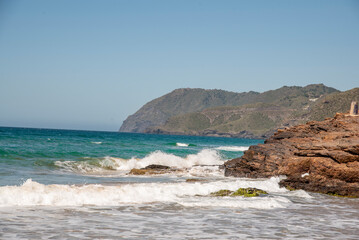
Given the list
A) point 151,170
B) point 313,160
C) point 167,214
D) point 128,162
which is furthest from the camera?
point 128,162

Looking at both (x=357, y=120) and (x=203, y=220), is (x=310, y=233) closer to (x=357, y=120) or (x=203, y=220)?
(x=203, y=220)

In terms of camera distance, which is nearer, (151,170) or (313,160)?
(313,160)

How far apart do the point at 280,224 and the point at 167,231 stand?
2.86 metres

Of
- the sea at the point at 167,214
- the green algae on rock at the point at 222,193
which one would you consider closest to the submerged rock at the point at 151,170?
the sea at the point at 167,214

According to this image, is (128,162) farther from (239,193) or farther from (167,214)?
(167,214)

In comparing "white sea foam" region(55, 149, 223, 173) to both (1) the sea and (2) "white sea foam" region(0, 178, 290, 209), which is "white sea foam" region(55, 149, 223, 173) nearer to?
(1) the sea

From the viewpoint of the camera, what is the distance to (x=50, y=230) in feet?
26.2

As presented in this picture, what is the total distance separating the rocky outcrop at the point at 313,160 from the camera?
15477 millimetres

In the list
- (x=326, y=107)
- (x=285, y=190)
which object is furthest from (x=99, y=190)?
(x=326, y=107)

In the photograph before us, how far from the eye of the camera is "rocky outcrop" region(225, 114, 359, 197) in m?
15.5

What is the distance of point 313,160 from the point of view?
1669 cm

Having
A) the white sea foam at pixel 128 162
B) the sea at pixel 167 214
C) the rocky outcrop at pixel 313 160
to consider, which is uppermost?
the rocky outcrop at pixel 313 160

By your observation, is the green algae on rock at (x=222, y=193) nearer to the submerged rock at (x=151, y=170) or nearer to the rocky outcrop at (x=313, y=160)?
the rocky outcrop at (x=313, y=160)

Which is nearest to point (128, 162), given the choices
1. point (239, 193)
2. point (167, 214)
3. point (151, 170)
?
point (151, 170)
